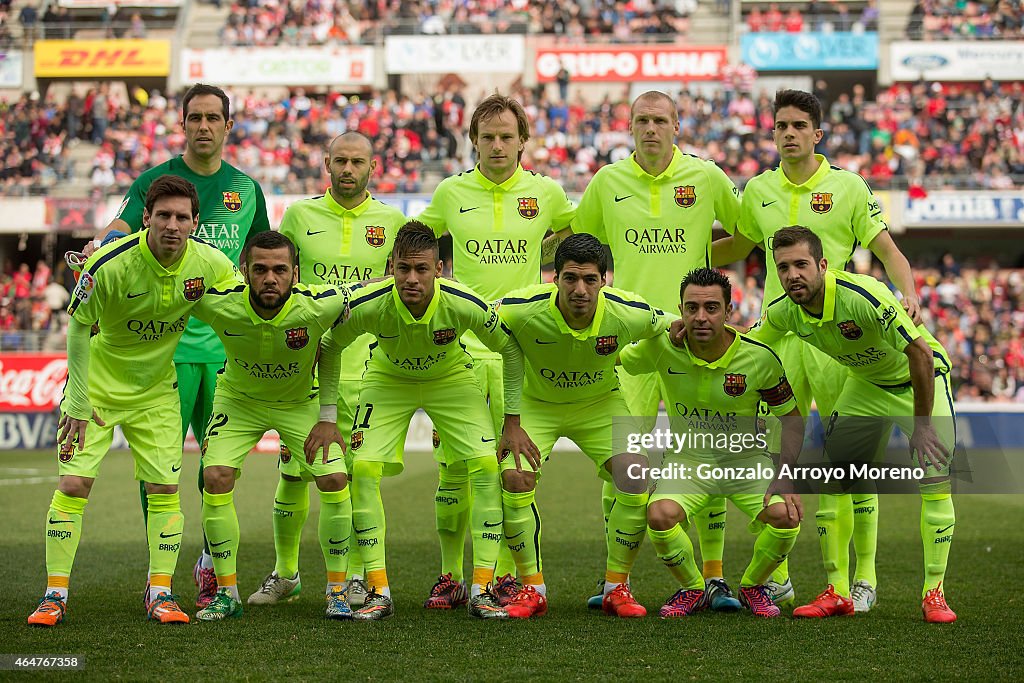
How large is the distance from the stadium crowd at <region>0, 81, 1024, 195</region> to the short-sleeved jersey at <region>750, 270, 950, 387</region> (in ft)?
62.1

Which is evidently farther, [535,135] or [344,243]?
[535,135]

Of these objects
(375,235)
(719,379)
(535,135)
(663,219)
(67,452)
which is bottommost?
(67,452)

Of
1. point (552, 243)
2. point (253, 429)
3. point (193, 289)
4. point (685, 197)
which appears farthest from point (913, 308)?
point (193, 289)

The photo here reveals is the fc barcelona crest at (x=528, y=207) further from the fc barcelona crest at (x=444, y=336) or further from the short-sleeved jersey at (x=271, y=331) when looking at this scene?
the short-sleeved jersey at (x=271, y=331)

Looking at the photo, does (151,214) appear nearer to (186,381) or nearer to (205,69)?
(186,381)

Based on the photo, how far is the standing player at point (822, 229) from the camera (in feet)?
22.5

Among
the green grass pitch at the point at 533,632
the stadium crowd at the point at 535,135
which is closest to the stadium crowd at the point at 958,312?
the stadium crowd at the point at 535,135

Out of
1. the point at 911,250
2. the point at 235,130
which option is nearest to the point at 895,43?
the point at 911,250

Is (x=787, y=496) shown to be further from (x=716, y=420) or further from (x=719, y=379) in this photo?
(x=719, y=379)

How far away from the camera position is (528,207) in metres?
7.14

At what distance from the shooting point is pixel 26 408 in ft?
66.9

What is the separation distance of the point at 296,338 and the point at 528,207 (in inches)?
68.5

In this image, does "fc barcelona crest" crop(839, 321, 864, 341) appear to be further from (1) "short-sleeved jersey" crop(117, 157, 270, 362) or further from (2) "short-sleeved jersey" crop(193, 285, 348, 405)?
(1) "short-sleeved jersey" crop(117, 157, 270, 362)

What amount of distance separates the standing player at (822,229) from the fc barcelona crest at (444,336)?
206 centimetres
